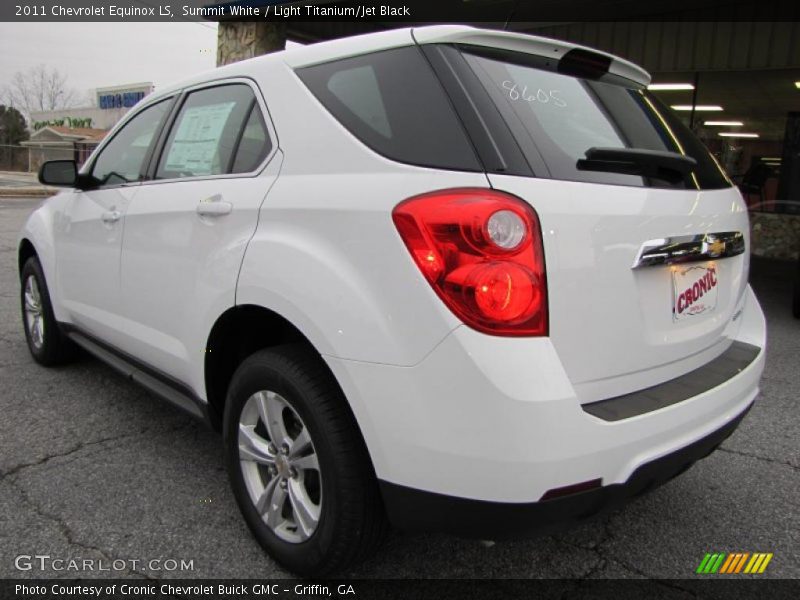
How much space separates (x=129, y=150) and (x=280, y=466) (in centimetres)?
202

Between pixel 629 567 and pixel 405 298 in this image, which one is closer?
pixel 405 298

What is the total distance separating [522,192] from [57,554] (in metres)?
2.01

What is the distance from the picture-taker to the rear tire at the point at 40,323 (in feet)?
13.0

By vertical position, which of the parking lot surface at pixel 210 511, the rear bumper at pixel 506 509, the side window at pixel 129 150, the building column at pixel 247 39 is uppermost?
the building column at pixel 247 39

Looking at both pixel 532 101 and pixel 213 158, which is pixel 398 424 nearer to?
pixel 532 101

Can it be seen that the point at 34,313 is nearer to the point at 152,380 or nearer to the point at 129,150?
the point at 129,150

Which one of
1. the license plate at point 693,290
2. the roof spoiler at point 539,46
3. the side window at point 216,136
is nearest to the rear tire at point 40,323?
the side window at point 216,136

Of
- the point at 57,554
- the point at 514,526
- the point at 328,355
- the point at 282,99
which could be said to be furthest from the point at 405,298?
the point at 57,554

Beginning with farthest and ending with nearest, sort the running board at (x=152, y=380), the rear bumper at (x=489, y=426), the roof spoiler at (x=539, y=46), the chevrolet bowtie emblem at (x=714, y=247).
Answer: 1. the running board at (x=152, y=380)
2. the chevrolet bowtie emblem at (x=714, y=247)
3. the roof spoiler at (x=539, y=46)
4. the rear bumper at (x=489, y=426)

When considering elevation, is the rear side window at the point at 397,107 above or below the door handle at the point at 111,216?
above

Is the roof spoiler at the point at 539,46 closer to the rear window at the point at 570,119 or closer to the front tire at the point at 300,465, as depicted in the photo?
the rear window at the point at 570,119

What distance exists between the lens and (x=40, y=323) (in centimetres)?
416

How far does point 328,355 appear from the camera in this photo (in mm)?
1755

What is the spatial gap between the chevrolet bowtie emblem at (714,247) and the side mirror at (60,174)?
125 inches
